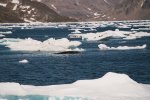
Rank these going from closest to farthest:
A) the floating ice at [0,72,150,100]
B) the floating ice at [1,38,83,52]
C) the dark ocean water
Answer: the floating ice at [0,72,150,100] → the dark ocean water → the floating ice at [1,38,83,52]

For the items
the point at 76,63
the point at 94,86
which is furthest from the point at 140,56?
the point at 94,86

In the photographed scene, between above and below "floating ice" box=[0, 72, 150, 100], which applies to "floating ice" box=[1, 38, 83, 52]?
above

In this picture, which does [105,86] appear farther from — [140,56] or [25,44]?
[25,44]

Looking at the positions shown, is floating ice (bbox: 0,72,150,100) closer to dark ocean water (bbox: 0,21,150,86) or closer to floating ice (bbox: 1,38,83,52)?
dark ocean water (bbox: 0,21,150,86)

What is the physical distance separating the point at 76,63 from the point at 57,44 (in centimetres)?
1804

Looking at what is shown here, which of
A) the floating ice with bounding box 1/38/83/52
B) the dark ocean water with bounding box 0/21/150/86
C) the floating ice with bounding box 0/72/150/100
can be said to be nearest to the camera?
the floating ice with bounding box 0/72/150/100

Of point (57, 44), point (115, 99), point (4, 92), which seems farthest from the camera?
point (57, 44)

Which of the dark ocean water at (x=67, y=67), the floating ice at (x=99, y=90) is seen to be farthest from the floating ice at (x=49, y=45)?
the floating ice at (x=99, y=90)

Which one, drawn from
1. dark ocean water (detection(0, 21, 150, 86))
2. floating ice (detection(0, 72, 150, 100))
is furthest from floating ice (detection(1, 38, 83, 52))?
floating ice (detection(0, 72, 150, 100))

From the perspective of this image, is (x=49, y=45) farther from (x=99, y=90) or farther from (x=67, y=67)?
(x=99, y=90)

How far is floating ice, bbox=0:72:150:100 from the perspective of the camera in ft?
63.8

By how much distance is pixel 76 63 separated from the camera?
54.1 m

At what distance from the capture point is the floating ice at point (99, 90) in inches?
765

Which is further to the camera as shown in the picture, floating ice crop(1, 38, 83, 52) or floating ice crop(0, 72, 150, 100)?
floating ice crop(1, 38, 83, 52)
